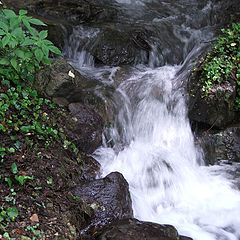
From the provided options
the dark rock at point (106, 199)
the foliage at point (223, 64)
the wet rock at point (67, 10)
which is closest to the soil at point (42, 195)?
the dark rock at point (106, 199)

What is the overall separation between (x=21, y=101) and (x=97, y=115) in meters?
1.33

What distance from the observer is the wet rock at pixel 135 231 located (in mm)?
4028

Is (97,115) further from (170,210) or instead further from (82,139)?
(170,210)

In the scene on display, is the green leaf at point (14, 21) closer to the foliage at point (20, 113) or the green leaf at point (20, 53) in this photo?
the foliage at point (20, 113)

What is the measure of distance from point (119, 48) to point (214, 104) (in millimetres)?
2398

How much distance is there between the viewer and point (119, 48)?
771 cm

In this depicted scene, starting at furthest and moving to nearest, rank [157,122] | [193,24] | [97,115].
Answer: [193,24]
[157,122]
[97,115]

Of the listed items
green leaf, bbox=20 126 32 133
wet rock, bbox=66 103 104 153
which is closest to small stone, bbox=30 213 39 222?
green leaf, bbox=20 126 32 133

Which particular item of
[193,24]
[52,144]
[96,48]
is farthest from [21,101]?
[193,24]

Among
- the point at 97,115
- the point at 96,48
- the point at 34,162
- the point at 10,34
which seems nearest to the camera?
the point at 10,34

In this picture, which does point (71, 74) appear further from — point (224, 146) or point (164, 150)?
point (224, 146)

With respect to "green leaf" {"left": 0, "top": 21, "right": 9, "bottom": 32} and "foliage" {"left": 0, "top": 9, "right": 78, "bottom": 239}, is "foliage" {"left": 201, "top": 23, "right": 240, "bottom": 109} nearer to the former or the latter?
"foliage" {"left": 0, "top": 9, "right": 78, "bottom": 239}

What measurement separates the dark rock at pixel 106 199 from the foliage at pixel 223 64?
2371 millimetres

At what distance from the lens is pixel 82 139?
18.4ft
